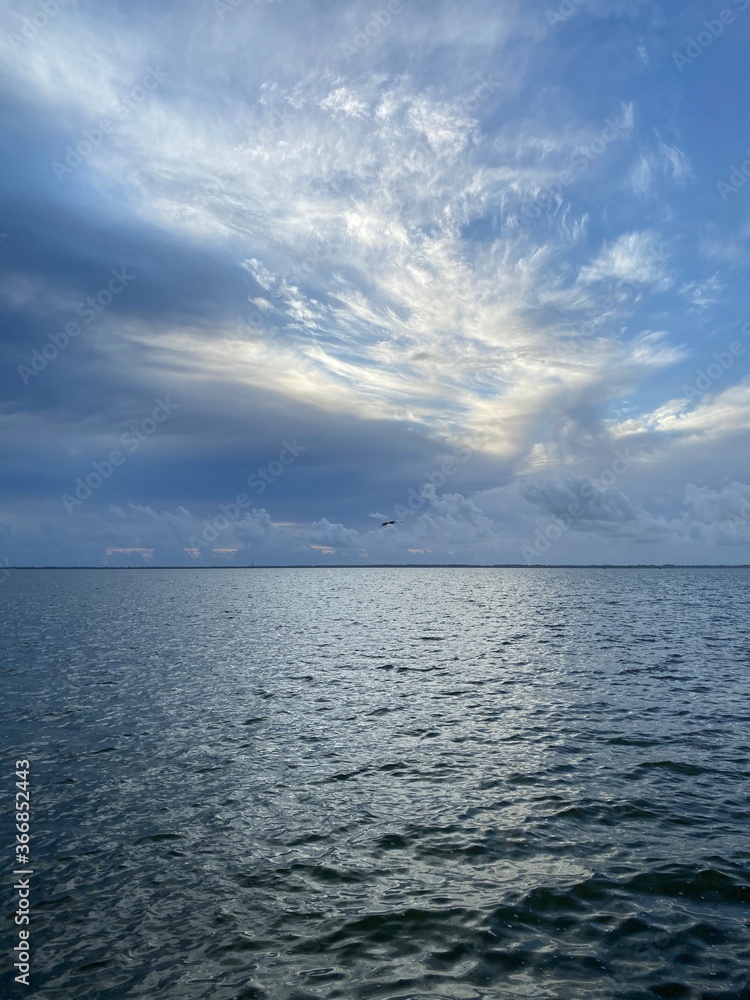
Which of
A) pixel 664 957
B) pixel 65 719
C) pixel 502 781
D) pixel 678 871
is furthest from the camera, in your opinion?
pixel 65 719

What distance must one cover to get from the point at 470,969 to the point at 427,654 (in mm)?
43603

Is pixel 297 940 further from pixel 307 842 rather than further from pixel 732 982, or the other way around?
pixel 732 982

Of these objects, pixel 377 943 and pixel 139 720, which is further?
pixel 139 720

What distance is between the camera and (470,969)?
11469 mm

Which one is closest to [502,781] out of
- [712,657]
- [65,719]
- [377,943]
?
[377,943]

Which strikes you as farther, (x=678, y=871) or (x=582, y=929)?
(x=678, y=871)

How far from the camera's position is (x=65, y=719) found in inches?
1205

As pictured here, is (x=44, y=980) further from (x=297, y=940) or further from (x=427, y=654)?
(x=427, y=654)

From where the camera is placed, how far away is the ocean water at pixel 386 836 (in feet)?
38.1

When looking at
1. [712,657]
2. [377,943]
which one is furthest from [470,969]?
[712,657]

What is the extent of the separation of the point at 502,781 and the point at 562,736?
703cm

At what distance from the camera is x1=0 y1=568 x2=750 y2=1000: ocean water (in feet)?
38.1

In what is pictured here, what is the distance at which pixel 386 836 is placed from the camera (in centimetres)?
1741

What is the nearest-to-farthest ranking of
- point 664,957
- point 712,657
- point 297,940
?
point 664,957, point 297,940, point 712,657
